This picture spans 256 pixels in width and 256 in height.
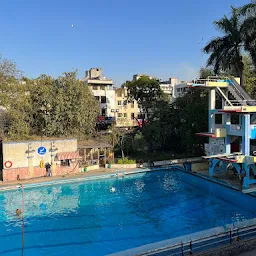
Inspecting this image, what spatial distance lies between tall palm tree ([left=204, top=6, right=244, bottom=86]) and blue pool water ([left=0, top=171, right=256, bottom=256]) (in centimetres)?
1094

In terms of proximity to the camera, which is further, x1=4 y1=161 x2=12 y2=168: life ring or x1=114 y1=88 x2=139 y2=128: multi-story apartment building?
x1=114 y1=88 x2=139 y2=128: multi-story apartment building

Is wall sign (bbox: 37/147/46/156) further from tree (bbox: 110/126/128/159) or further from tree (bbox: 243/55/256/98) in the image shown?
tree (bbox: 243/55/256/98)

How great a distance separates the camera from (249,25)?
24.3m

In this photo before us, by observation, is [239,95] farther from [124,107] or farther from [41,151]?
[124,107]

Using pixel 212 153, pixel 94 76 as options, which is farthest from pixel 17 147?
pixel 94 76

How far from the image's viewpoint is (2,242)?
44.0ft

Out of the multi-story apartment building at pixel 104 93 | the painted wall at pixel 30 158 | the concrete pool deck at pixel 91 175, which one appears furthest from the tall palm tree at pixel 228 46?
the multi-story apartment building at pixel 104 93

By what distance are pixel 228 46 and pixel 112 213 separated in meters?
18.5

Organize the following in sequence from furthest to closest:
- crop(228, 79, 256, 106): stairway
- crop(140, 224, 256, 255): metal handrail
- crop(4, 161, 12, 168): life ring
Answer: crop(4, 161, 12, 168): life ring, crop(228, 79, 256, 106): stairway, crop(140, 224, 256, 255): metal handrail

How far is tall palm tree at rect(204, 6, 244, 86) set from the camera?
83.2 ft

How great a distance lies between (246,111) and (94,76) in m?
40.9

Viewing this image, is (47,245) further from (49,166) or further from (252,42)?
(252,42)

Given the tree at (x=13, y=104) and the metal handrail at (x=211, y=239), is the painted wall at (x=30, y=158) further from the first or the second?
the metal handrail at (x=211, y=239)

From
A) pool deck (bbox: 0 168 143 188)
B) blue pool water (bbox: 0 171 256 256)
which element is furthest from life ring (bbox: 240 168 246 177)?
pool deck (bbox: 0 168 143 188)
